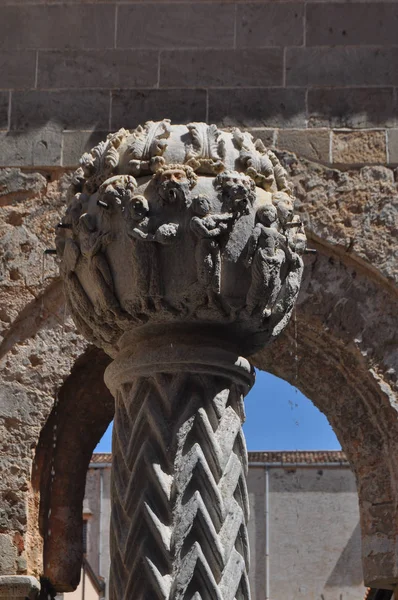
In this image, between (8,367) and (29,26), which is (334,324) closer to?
(8,367)

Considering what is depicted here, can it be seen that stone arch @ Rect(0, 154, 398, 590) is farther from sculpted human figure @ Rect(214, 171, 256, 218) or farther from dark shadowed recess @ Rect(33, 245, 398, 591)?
sculpted human figure @ Rect(214, 171, 256, 218)

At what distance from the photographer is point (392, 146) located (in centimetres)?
634

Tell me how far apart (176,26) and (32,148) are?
95cm

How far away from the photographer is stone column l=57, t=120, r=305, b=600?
111 inches

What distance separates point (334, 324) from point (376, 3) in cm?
166

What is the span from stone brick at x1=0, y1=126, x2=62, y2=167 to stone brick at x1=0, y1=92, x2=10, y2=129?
0.07 meters

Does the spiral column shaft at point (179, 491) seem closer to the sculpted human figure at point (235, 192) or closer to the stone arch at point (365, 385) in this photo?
the sculpted human figure at point (235, 192)

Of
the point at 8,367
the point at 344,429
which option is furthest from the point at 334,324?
the point at 8,367

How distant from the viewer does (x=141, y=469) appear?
2865mm

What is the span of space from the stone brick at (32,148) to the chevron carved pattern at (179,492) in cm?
354

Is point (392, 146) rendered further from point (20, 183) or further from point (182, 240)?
point (182, 240)

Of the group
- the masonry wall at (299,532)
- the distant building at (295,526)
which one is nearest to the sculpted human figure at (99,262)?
the distant building at (295,526)

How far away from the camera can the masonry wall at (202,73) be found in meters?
6.38

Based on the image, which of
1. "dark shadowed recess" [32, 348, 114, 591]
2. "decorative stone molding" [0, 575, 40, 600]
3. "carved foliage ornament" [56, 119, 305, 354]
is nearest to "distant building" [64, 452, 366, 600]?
"dark shadowed recess" [32, 348, 114, 591]
